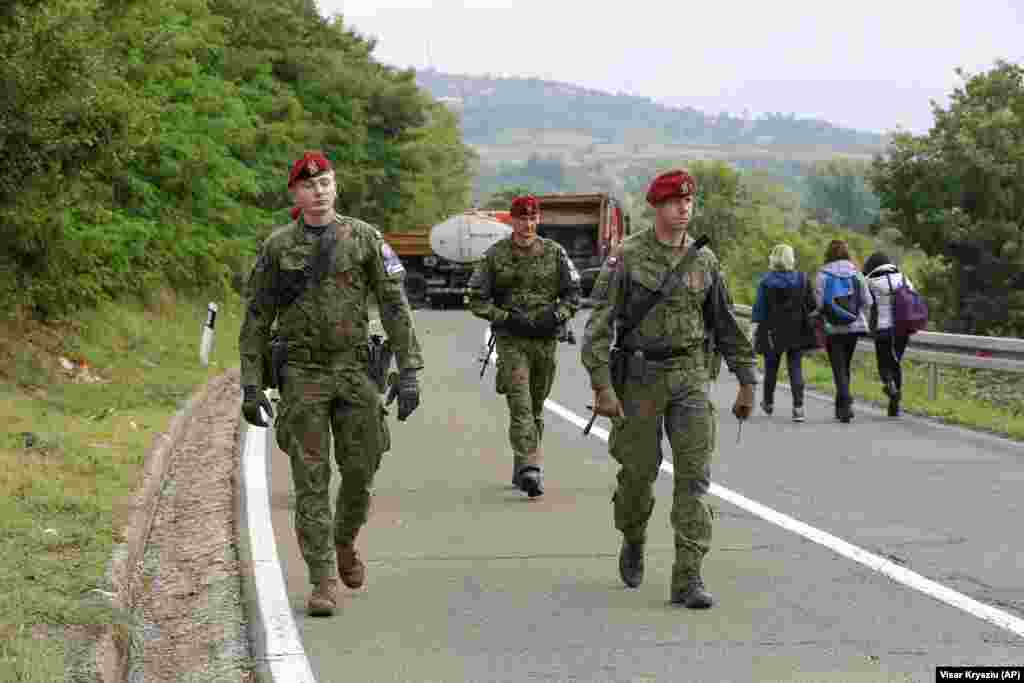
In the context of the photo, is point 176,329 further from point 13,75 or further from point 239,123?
point 13,75

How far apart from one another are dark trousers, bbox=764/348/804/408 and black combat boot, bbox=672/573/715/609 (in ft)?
29.7

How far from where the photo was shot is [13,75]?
45.4 ft

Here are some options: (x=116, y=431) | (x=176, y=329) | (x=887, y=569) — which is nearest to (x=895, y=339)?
(x=116, y=431)

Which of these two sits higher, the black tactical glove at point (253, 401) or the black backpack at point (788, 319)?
the black tactical glove at point (253, 401)

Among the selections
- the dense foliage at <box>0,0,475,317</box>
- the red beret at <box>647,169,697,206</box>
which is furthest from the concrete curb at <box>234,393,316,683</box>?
the dense foliage at <box>0,0,475,317</box>

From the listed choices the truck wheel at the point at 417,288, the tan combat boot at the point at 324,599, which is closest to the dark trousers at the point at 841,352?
the tan combat boot at the point at 324,599

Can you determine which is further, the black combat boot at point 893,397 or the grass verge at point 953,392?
the black combat boot at point 893,397

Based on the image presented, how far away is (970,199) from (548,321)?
113ft

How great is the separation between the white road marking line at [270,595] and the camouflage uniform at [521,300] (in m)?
1.74

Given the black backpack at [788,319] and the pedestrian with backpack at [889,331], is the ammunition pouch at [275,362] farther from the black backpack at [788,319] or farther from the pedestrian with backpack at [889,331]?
the pedestrian with backpack at [889,331]

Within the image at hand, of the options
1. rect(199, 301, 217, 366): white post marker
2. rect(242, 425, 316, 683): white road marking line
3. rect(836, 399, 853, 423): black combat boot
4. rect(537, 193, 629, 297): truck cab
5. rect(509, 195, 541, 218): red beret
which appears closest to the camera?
rect(242, 425, 316, 683): white road marking line

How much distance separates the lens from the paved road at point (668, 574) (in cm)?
621

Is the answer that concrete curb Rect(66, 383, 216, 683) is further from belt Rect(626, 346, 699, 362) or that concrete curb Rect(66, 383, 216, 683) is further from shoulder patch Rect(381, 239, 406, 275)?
belt Rect(626, 346, 699, 362)

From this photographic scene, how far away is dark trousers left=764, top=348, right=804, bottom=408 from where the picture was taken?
635 inches
